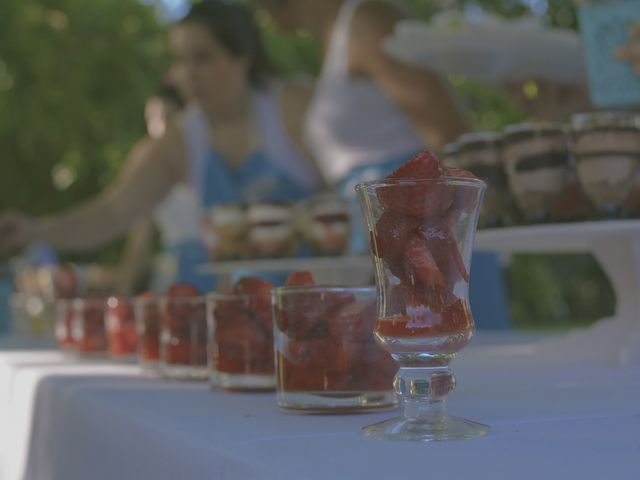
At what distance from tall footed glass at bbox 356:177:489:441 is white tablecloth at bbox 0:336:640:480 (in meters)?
0.05

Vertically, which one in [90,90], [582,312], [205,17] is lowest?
[582,312]

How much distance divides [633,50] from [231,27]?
148 centimetres

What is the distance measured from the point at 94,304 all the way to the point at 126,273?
2504 millimetres

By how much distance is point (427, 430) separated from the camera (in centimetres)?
74

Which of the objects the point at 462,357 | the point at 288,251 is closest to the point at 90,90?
the point at 288,251

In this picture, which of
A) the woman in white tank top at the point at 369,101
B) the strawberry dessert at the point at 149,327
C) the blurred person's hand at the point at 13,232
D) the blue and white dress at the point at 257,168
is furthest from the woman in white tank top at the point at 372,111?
the blurred person's hand at the point at 13,232

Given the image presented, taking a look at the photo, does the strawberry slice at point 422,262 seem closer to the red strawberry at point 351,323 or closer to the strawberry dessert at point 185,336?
the red strawberry at point 351,323

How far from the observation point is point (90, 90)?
25.5 feet

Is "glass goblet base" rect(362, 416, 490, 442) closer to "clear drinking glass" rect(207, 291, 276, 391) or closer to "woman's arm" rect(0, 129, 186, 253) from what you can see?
"clear drinking glass" rect(207, 291, 276, 391)

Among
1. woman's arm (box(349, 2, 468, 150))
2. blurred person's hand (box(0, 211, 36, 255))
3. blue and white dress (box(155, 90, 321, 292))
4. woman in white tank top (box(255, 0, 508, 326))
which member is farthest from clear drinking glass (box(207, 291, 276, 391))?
blurred person's hand (box(0, 211, 36, 255))

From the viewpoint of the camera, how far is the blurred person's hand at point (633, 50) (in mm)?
1301

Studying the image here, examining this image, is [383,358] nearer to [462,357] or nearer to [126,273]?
[462,357]

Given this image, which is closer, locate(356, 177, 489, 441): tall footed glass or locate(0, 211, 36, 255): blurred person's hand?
locate(356, 177, 489, 441): tall footed glass

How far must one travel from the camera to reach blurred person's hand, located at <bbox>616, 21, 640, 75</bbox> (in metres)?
1.30
